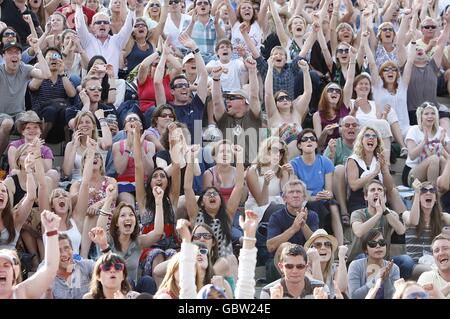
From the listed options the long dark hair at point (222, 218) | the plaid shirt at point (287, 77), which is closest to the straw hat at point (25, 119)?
the long dark hair at point (222, 218)

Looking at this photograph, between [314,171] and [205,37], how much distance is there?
10.9 ft

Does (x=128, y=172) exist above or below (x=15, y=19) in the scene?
below

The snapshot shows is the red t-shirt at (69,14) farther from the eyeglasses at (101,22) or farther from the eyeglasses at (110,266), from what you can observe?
the eyeglasses at (110,266)

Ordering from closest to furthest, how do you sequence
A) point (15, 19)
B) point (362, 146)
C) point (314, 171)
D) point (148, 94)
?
point (314, 171) < point (362, 146) < point (148, 94) < point (15, 19)

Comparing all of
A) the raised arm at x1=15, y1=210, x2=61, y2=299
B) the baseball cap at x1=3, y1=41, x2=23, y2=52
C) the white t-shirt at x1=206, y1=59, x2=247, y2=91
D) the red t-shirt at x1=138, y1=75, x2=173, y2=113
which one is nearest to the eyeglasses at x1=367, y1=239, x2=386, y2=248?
the red t-shirt at x1=138, y1=75, x2=173, y2=113

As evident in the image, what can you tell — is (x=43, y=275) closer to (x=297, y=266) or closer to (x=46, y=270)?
(x=46, y=270)

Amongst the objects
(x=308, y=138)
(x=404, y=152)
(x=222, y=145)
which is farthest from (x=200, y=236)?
(x=404, y=152)

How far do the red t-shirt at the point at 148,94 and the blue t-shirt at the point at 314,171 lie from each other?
5.84 ft

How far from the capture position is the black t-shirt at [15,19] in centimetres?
1752

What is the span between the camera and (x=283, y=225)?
14312mm

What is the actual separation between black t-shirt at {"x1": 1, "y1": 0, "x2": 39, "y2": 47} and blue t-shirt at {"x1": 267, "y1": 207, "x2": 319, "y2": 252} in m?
4.38

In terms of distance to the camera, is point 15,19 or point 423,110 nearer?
point 423,110

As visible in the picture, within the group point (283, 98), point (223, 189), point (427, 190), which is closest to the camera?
point (427, 190)

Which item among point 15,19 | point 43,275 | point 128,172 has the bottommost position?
point 43,275
